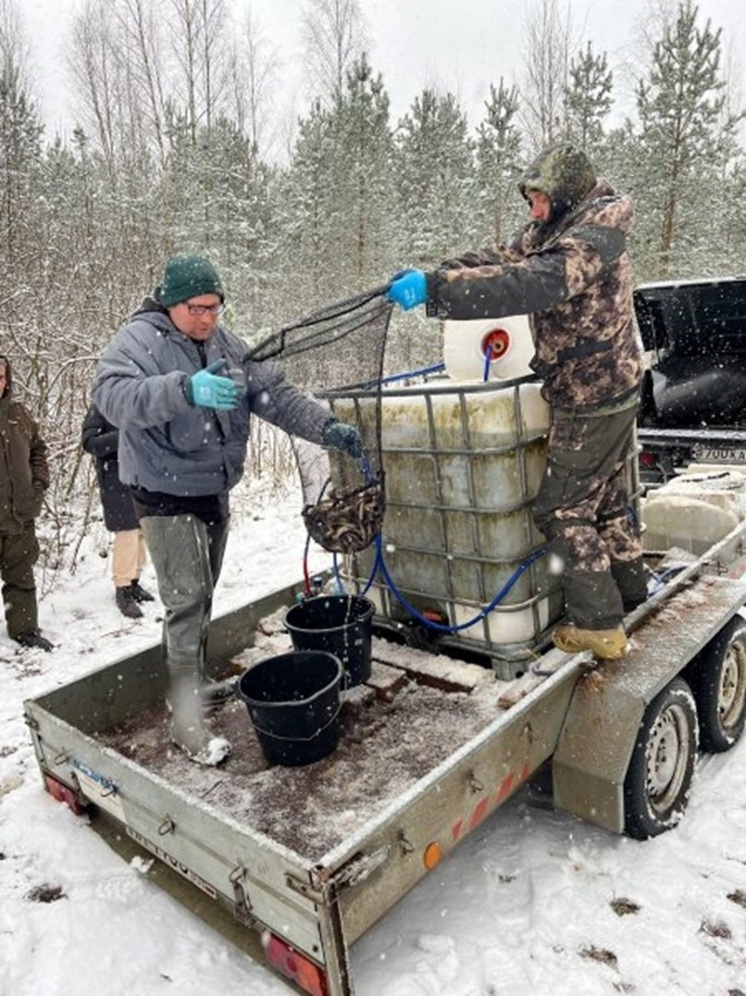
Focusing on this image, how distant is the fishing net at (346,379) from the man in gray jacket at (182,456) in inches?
10.8

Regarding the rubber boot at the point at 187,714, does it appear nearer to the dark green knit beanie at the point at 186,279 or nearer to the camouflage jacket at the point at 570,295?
the dark green knit beanie at the point at 186,279

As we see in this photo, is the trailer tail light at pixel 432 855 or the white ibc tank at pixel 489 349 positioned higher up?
the white ibc tank at pixel 489 349

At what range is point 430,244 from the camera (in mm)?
20922

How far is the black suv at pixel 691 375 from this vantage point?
6074 mm

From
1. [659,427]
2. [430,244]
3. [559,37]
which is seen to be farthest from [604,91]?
[659,427]

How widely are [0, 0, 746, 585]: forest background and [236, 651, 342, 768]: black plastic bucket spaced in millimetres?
12255

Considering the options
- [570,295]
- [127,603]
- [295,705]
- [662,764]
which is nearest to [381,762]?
[295,705]

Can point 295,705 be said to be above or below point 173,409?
below

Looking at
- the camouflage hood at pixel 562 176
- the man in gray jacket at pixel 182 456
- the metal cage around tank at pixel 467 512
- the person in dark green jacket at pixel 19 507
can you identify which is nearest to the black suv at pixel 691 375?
the metal cage around tank at pixel 467 512

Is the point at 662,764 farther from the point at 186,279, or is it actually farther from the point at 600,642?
the point at 186,279

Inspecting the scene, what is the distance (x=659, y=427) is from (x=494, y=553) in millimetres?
4414

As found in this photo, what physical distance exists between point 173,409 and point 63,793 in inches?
64.5

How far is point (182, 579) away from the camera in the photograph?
2.91 meters

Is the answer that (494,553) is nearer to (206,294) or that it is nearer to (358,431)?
(358,431)
